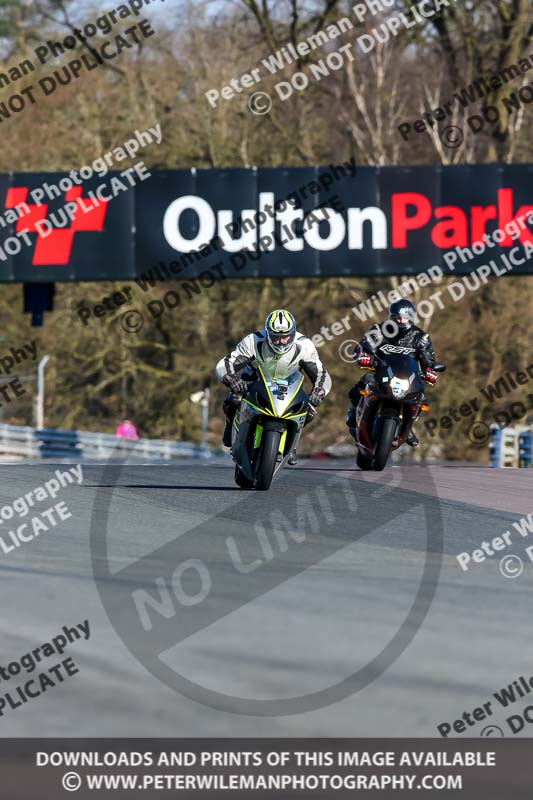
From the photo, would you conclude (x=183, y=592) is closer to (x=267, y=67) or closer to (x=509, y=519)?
(x=509, y=519)

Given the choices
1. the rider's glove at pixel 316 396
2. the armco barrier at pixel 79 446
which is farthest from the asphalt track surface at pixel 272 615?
the armco barrier at pixel 79 446

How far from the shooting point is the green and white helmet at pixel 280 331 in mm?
11031

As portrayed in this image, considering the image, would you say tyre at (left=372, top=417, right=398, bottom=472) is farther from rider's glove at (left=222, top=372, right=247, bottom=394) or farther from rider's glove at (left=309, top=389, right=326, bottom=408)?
rider's glove at (left=222, top=372, right=247, bottom=394)

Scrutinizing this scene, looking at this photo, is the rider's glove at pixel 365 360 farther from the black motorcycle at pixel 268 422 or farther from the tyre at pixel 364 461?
the black motorcycle at pixel 268 422

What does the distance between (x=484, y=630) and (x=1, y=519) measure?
4.62 metres

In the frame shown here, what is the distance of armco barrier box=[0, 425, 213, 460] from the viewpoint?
32.5 m

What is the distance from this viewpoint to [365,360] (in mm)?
13477

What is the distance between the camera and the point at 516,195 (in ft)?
80.7

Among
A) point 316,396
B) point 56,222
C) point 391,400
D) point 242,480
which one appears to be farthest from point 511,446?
point 316,396

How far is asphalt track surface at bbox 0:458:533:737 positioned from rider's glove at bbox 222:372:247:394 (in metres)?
0.89

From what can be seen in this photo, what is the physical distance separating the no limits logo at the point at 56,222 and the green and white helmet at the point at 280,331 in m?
14.2

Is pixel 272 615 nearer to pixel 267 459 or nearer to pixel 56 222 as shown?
pixel 267 459
